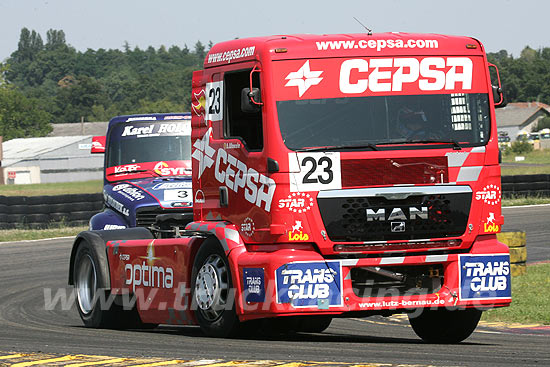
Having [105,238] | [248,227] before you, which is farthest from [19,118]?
[248,227]

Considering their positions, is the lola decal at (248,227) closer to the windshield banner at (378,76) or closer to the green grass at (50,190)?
the windshield banner at (378,76)

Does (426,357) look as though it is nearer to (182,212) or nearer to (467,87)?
(467,87)

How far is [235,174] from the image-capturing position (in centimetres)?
916

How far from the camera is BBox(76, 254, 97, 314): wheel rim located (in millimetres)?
11836

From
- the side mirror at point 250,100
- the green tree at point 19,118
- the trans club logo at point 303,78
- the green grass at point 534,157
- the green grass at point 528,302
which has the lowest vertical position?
the green grass at point 528,302

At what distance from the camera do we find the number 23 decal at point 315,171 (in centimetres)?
855

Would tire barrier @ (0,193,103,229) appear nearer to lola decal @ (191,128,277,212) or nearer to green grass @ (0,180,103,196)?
lola decal @ (191,128,277,212)

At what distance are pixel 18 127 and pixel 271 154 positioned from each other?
13303 cm

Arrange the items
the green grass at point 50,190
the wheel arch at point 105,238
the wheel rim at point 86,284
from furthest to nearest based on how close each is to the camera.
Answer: the green grass at point 50,190 → the wheel rim at point 86,284 → the wheel arch at point 105,238

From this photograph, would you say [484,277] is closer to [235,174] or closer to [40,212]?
[235,174]

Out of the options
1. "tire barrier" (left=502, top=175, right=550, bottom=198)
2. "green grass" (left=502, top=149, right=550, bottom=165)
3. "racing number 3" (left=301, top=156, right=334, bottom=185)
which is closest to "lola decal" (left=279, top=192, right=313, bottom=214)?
"racing number 3" (left=301, top=156, right=334, bottom=185)

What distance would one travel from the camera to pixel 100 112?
170 meters

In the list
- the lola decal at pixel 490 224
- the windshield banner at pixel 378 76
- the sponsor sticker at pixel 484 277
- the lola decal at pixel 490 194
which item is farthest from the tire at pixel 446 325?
the windshield banner at pixel 378 76

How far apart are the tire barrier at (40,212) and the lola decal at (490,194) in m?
18.7
